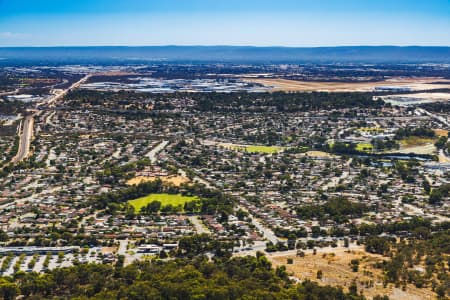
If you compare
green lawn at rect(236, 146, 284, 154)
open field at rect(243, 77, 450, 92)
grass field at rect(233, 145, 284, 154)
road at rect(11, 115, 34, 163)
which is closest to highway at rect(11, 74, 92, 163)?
road at rect(11, 115, 34, 163)

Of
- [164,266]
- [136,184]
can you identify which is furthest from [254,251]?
[136,184]

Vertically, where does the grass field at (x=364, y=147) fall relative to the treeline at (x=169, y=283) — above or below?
below

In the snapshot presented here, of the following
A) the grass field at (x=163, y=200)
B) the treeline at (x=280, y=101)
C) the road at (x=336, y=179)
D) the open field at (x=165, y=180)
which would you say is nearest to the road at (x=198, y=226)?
the grass field at (x=163, y=200)

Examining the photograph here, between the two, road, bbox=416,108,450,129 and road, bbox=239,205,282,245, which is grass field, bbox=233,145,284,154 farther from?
road, bbox=416,108,450,129

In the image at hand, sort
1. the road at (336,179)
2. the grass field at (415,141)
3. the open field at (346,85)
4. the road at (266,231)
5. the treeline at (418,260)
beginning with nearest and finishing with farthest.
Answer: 1. the treeline at (418,260)
2. the road at (266,231)
3. the road at (336,179)
4. the grass field at (415,141)
5. the open field at (346,85)

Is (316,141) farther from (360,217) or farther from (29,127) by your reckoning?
(29,127)

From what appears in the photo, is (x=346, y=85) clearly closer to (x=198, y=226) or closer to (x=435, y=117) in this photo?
(x=435, y=117)

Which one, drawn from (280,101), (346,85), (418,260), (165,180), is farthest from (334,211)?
(346,85)

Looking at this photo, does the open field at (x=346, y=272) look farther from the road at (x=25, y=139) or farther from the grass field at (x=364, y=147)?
the road at (x=25, y=139)
